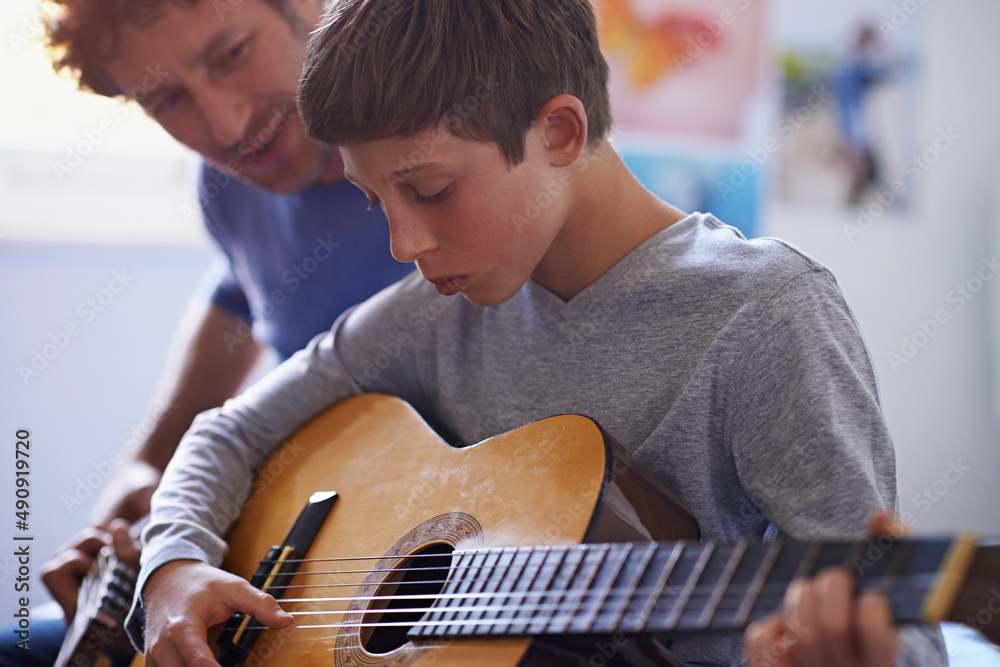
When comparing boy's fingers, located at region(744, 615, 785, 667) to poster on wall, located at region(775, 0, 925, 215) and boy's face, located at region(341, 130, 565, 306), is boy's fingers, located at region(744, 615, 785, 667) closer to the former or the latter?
boy's face, located at region(341, 130, 565, 306)

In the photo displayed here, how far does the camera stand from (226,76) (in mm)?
1160

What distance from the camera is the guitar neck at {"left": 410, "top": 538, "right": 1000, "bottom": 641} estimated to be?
441mm

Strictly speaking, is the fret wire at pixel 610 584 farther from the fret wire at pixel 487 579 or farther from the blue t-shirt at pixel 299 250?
the blue t-shirt at pixel 299 250

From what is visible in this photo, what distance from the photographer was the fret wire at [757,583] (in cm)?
49

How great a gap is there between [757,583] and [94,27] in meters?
1.18

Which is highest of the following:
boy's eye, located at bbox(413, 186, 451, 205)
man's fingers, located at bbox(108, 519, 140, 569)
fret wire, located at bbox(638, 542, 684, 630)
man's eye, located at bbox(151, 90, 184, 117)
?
man's eye, located at bbox(151, 90, 184, 117)

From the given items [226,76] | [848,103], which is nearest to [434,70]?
[226,76]

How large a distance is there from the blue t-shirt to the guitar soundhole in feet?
2.14

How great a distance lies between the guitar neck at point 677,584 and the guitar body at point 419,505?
23mm

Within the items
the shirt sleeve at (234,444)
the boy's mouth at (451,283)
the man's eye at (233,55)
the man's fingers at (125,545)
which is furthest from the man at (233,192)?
the boy's mouth at (451,283)

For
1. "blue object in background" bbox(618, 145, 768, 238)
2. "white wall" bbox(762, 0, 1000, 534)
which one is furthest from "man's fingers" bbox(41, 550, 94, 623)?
"white wall" bbox(762, 0, 1000, 534)

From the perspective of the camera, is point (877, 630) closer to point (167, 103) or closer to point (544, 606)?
point (544, 606)

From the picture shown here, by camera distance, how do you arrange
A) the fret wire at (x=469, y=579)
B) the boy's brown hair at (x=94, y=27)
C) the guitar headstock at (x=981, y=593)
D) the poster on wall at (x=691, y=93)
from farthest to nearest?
the poster on wall at (x=691, y=93) → the boy's brown hair at (x=94, y=27) → the fret wire at (x=469, y=579) → the guitar headstock at (x=981, y=593)

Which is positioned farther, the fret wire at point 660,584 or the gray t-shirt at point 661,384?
the gray t-shirt at point 661,384
